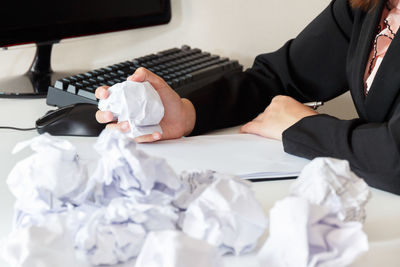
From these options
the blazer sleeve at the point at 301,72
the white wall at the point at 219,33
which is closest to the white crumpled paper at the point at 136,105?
the blazer sleeve at the point at 301,72

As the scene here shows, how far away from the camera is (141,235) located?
1.91ft

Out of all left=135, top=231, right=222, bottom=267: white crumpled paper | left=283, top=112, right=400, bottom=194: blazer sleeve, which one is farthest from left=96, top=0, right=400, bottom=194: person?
left=135, top=231, right=222, bottom=267: white crumpled paper

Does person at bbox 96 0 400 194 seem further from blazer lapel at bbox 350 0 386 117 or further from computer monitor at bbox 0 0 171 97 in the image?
computer monitor at bbox 0 0 171 97

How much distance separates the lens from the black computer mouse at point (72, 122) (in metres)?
1.00

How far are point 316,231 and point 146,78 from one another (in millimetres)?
524

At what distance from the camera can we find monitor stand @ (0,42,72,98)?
1226 mm

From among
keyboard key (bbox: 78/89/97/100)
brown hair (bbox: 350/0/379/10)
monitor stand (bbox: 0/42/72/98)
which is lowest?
monitor stand (bbox: 0/42/72/98)

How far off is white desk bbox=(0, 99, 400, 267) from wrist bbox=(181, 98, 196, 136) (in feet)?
0.54

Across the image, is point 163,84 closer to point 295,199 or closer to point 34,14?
point 34,14

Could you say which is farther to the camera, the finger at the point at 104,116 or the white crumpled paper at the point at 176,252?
the finger at the point at 104,116

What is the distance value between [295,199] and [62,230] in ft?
0.65

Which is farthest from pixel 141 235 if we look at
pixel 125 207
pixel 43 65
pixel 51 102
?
pixel 43 65

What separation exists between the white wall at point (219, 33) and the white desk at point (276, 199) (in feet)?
1.28

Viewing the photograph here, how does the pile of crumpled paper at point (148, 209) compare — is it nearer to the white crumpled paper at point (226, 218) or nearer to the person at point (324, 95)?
the white crumpled paper at point (226, 218)
